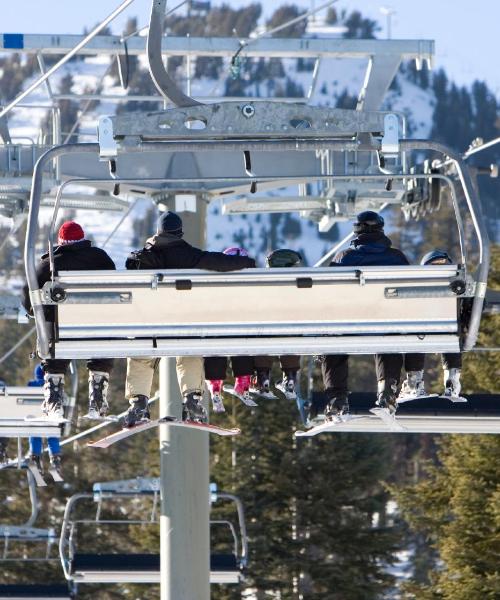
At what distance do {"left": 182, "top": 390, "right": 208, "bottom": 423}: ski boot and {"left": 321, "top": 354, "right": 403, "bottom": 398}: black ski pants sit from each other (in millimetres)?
821

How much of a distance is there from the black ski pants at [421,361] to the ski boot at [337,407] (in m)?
0.48

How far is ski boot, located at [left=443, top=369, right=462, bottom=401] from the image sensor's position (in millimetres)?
12617

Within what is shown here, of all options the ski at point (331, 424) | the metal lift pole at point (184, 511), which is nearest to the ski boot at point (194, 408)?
the ski at point (331, 424)

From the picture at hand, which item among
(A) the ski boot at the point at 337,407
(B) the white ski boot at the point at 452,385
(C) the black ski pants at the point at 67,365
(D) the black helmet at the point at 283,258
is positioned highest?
(D) the black helmet at the point at 283,258

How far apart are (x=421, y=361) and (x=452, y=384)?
0.28m

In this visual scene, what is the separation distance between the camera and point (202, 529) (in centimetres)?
1888

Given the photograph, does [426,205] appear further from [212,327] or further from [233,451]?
[233,451]

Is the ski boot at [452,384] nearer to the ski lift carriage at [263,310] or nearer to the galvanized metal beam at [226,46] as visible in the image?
the ski lift carriage at [263,310]

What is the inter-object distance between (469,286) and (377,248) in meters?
1.15

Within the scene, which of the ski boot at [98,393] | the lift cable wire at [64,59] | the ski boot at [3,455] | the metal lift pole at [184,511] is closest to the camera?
the ski boot at [98,393]

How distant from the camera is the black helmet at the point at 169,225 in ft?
39.9

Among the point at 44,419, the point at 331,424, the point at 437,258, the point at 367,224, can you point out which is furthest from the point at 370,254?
the point at 44,419

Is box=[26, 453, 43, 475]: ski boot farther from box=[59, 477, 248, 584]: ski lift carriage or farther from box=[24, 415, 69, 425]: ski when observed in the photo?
box=[24, 415, 69, 425]: ski

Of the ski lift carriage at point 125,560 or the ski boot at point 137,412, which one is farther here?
the ski lift carriage at point 125,560
